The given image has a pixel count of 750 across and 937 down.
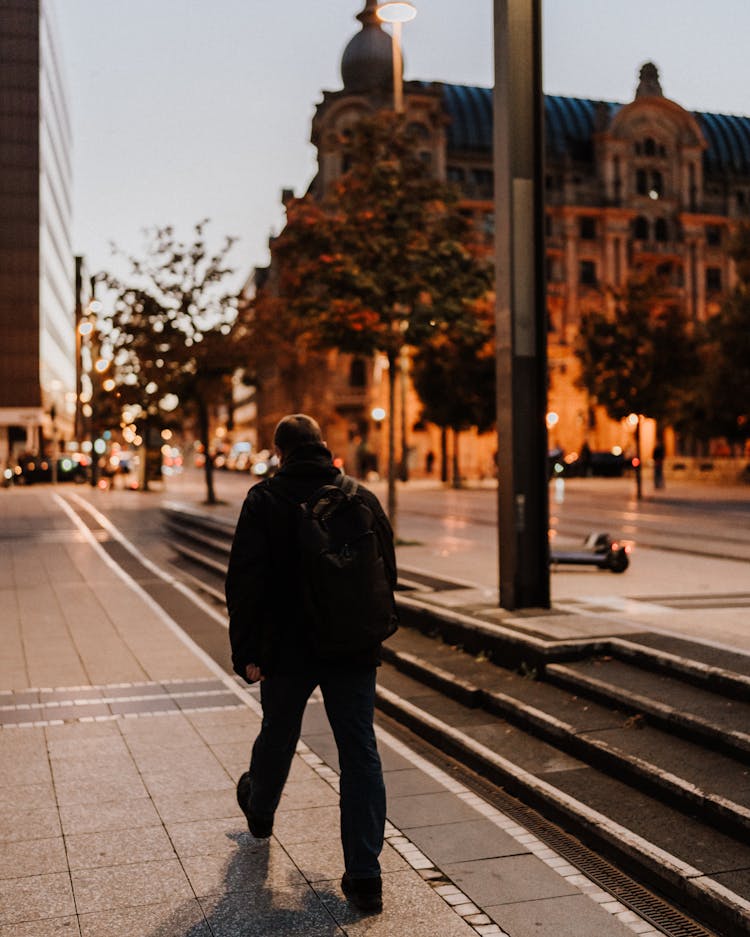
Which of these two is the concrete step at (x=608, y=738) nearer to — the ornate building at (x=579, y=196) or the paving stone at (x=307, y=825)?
the paving stone at (x=307, y=825)

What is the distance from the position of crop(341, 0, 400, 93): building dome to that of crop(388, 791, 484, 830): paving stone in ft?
216

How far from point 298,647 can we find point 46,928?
4.46 ft

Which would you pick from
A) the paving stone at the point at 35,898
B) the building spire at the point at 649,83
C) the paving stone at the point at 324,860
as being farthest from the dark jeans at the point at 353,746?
the building spire at the point at 649,83

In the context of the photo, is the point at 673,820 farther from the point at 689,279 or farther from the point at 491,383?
the point at 689,279

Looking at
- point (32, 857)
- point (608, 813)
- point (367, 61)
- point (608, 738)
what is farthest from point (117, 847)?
point (367, 61)

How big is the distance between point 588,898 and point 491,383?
39964mm

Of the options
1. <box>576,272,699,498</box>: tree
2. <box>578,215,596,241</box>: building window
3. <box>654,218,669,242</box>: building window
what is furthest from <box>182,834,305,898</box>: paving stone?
<box>654,218,669,242</box>: building window

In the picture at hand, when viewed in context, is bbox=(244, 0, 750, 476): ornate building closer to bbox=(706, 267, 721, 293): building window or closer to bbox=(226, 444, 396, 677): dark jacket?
bbox=(706, 267, 721, 293): building window

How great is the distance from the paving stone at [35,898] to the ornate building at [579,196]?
6169cm

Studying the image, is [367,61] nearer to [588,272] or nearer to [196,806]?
[588,272]

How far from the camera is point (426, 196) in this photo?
18516 mm

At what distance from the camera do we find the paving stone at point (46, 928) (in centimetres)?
432

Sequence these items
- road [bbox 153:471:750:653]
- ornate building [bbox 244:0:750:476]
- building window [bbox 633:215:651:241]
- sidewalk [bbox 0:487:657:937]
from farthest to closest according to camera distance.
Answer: building window [bbox 633:215:651:241] → ornate building [bbox 244:0:750:476] → road [bbox 153:471:750:653] → sidewalk [bbox 0:487:657:937]

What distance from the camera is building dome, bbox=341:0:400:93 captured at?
68750mm
